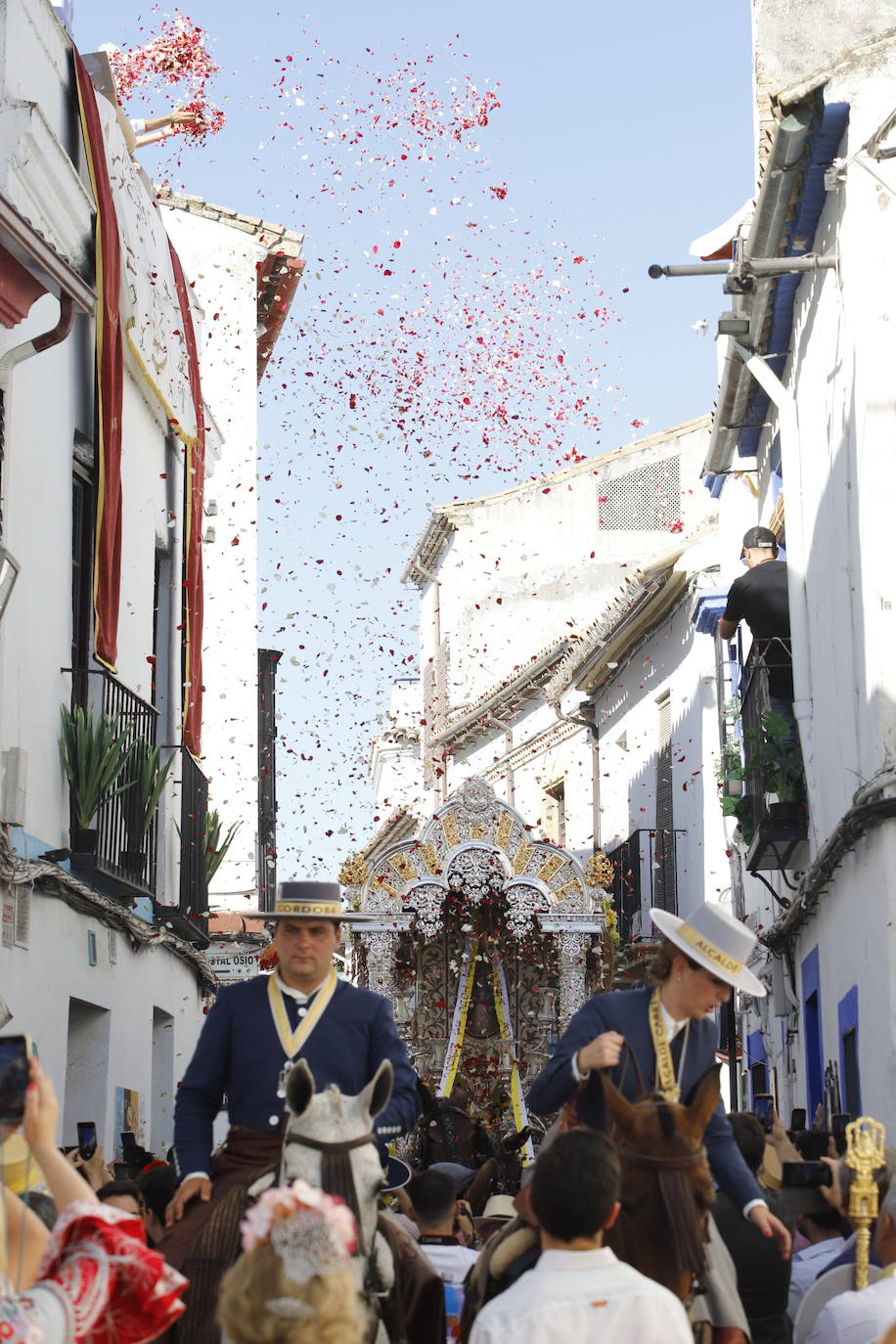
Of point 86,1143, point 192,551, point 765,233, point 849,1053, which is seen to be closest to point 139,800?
point 86,1143

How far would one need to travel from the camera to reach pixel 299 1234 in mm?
4180

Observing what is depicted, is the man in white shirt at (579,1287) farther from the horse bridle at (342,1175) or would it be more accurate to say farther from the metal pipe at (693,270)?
the metal pipe at (693,270)

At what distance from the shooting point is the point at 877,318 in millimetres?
13531

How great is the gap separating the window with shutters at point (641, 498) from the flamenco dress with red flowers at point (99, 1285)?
97.6ft

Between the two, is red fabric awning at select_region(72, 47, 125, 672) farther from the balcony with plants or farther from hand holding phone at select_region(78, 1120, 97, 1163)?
the balcony with plants

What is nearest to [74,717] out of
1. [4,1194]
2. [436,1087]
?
[436,1087]

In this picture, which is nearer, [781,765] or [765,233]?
[765,233]

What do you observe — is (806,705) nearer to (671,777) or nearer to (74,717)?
(74,717)

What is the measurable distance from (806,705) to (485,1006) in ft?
23.5

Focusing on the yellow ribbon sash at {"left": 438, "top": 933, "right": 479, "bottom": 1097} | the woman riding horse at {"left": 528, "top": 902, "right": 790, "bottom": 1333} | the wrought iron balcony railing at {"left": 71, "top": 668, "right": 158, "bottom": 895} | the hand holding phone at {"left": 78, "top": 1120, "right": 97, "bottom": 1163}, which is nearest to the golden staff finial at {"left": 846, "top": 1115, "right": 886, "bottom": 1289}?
the woman riding horse at {"left": 528, "top": 902, "right": 790, "bottom": 1333}

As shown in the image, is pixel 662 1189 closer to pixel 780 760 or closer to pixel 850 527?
pixel 850 527

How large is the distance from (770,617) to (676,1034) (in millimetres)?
11514

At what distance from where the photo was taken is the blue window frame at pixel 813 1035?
1659 cm

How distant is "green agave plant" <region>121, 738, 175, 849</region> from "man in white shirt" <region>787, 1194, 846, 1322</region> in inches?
299
